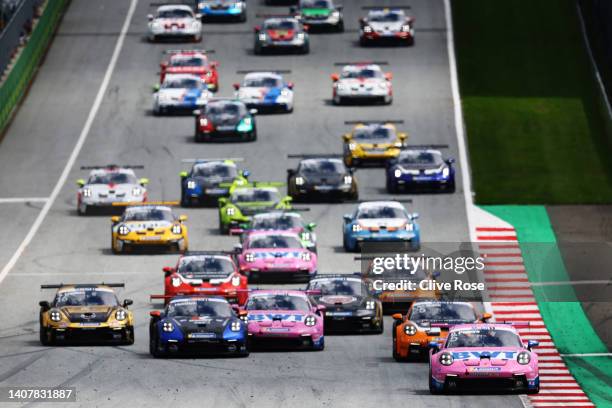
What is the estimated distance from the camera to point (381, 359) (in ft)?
124

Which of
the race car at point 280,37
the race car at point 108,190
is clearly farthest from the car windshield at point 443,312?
the race car at point 280,37

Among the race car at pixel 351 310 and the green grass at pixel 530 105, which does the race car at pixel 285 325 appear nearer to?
the race car at pixel 351 310

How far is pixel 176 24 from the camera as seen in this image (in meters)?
81.8

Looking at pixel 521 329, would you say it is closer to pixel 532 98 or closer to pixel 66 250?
pixel 66 250

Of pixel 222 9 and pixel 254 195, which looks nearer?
pixel 254 195

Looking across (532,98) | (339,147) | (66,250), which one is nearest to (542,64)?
(532,98)

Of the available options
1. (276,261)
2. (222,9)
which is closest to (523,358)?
(276,261)

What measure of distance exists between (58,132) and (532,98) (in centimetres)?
1747

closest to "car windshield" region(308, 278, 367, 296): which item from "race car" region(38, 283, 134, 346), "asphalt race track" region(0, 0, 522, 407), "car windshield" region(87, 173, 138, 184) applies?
"asphalt race track" region(0, 0, 522, 407)

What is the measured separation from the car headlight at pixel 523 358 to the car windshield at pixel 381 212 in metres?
18.0

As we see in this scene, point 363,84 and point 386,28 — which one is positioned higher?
point 363,84

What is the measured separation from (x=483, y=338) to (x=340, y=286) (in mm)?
8026

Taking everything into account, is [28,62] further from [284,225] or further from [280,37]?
[284,225]

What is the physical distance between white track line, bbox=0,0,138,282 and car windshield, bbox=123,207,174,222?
3.05m
